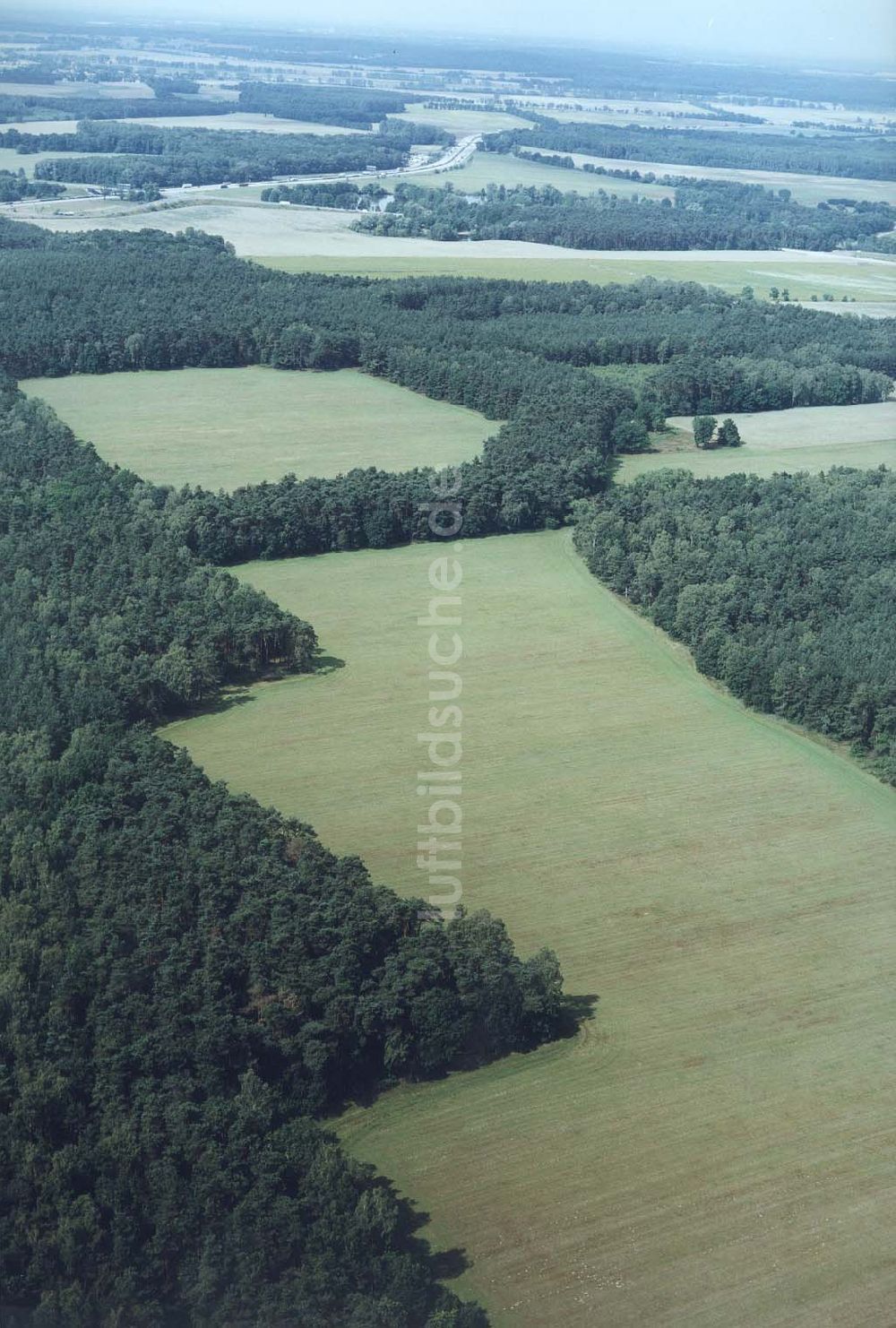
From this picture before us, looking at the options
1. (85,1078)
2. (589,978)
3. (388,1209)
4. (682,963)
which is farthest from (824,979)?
(85,1078)

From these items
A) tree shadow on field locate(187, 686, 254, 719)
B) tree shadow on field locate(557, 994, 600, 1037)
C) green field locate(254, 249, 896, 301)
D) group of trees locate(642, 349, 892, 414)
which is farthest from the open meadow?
tree shadow on field locate(557, 994, 600, 1037)

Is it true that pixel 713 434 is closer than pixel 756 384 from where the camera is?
Yes

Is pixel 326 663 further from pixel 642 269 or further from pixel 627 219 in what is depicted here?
pixel 627 219

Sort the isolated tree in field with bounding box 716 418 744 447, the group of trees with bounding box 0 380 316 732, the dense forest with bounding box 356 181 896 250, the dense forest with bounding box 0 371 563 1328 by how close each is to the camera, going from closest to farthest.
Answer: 1. the dense forest with bounding box 0 371 563 1328
2. the group of trees with bounding box 0 380 316 732
3. the isolated tree in field with bounding box 716 418 744 447
4. the dense forest with bounding box 356 181 896 250

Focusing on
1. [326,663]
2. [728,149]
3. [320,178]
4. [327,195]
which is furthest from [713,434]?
[728,149]

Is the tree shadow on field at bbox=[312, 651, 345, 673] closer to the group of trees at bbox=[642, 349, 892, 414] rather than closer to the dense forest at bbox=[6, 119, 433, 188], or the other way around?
the group of trees at bbox=[642, 349, 892, 414]
